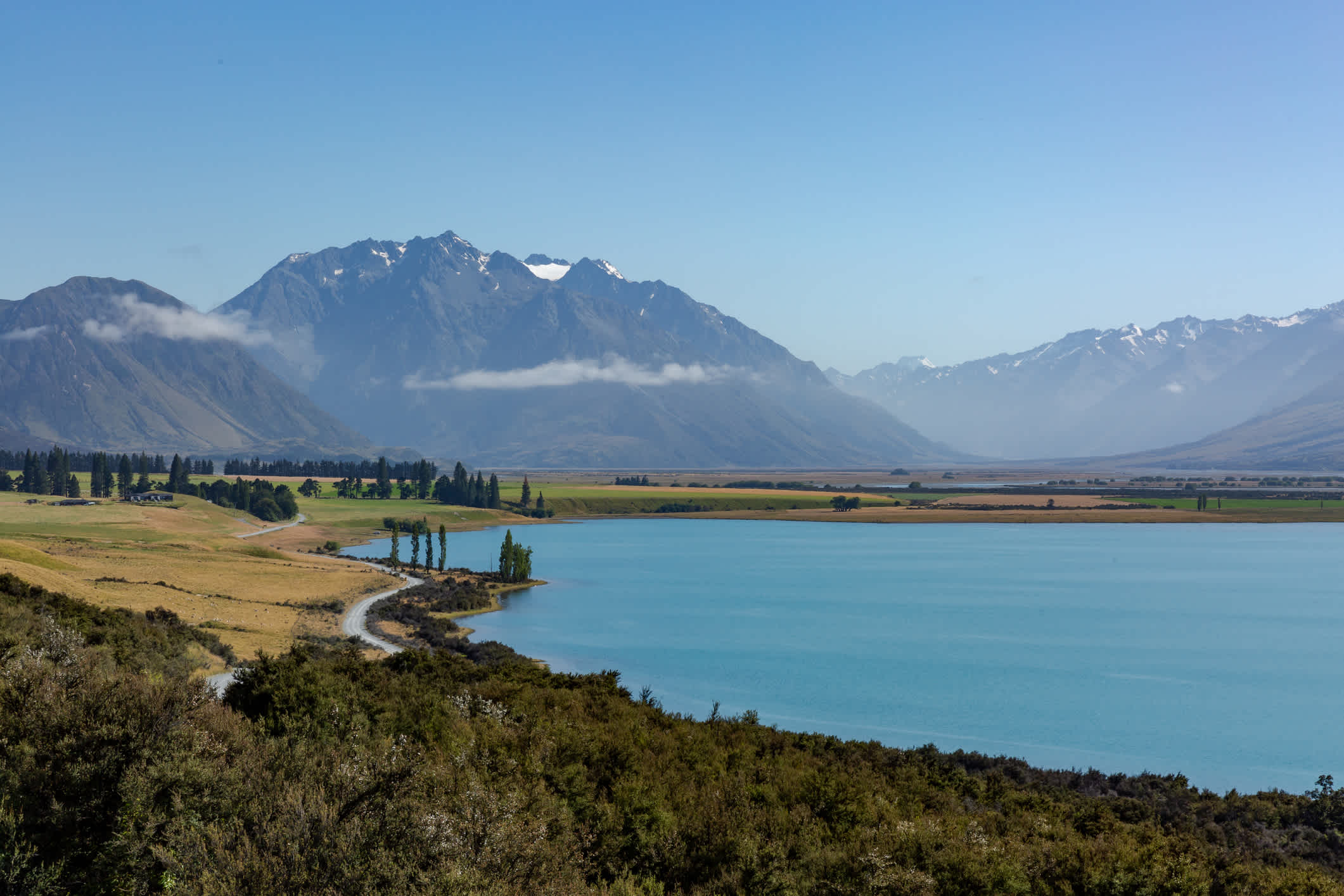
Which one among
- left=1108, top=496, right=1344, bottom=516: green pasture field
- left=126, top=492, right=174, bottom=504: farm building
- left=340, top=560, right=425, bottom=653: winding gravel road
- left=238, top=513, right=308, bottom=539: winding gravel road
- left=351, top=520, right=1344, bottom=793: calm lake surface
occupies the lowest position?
left=351, top=520, right=1344, bottom=793: calm lake surface

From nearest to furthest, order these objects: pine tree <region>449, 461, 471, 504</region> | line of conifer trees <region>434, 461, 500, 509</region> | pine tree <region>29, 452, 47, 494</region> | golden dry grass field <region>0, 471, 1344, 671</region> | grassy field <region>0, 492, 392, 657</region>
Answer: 1. grassy field <region>0, 492, 392, 657</region>
2. golden dry grass field <region>0, 471, 1344, 671</region>
3. pine tree <region>29, 452, 47, 494</region>
4. pine tree <region>449, 461, 471, 504</region>
5. line of conifer trees <region>434, 461, 500, 509</region>

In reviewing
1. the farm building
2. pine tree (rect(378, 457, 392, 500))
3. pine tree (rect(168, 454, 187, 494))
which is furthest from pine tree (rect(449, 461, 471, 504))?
the farm building

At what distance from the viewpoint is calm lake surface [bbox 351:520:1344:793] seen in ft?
149

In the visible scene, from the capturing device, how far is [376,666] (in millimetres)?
33281

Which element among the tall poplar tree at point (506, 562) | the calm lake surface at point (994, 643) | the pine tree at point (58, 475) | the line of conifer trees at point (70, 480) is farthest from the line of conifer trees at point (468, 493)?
the tall poplar tree at point (506, 562)

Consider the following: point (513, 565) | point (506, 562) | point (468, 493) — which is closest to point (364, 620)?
point (506, 562)

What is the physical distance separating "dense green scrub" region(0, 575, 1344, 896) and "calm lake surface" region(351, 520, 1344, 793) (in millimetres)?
16518

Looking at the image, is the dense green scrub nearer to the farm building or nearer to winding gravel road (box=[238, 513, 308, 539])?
winding gravel road (box=[238, 513, 308, 539])

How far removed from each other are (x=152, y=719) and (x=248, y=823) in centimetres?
327

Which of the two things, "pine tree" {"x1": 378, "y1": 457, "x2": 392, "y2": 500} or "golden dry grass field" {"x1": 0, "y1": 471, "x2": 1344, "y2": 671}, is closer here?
"golden dry grass field" {"x1": 0, "y1": 471, "x2": 1344, "y2": 671}

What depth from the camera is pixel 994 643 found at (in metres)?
68.0

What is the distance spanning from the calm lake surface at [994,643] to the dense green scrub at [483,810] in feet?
54.2

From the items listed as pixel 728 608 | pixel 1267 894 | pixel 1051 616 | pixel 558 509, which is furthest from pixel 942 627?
pixel 558 509

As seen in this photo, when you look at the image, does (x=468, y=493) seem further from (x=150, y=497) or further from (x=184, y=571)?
(x=184, y=571)
